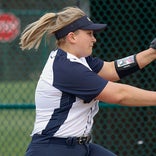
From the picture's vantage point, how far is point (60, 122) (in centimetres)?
453

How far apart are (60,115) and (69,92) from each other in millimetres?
175

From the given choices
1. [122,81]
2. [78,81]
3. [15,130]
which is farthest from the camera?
[15,130]

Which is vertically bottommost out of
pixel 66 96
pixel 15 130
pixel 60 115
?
pixel 15 130

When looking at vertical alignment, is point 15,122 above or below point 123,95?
below

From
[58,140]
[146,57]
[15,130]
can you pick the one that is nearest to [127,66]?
[146,57]

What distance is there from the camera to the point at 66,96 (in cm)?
450

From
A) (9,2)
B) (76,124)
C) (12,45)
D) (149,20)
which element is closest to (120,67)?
(76,124)

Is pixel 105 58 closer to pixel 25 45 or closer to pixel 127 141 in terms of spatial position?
pixel 127 141

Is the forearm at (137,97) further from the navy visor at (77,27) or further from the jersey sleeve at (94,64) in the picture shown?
the jersey sleeve at (94,64)

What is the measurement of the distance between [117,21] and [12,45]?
10.3 feet

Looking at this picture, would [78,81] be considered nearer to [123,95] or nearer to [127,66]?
[123,95]

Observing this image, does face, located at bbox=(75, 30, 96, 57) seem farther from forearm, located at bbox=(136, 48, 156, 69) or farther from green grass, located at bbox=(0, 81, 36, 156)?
green grass, located at bbox=(0, 81, 36, 156)

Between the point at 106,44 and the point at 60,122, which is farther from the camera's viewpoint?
the point at 106,44

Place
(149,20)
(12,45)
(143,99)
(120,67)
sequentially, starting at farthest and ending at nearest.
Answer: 1. (12,45)
2. (149,20)
3. (120,67)
4. (143,99)
